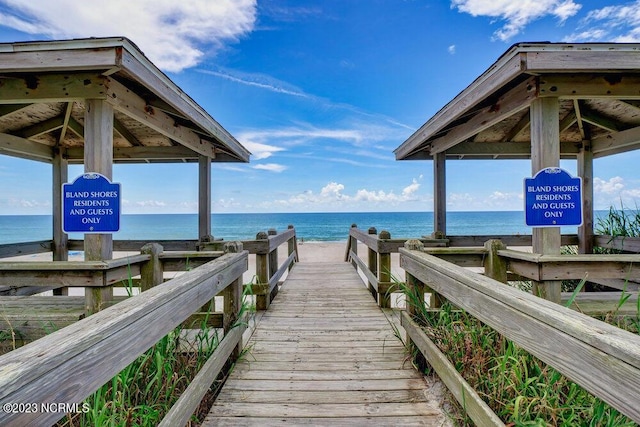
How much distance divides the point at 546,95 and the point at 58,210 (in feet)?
23.3

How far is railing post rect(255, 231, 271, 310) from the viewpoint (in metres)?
3.86

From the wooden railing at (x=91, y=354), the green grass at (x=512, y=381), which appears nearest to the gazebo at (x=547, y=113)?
the green grass at (x=512, y=381)

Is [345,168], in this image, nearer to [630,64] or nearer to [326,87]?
[326,87]

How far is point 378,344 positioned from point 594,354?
7.40 ft

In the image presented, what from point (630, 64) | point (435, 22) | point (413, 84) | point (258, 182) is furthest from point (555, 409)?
point (258, 182)

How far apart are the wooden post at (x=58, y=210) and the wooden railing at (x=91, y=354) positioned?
5217mm

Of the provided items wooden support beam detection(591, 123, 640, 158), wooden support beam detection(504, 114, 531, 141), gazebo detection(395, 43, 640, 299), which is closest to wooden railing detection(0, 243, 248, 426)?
gazebo detection(395, 43, 640, 299)

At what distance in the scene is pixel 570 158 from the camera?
19.6ft

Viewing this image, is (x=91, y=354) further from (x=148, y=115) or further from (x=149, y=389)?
(x=148, y=115)

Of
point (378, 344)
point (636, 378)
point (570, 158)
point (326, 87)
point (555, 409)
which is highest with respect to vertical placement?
point (326, 87)

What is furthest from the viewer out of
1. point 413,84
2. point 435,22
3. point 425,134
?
point 413,84

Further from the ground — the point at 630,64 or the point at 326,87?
the point at 326,87

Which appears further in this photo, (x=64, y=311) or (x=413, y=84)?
(x=413, y=84)

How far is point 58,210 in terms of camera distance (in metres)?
5.36
